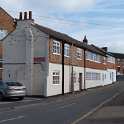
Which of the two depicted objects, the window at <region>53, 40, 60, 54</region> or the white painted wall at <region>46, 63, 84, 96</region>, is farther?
the window at <region>53, 40, 60, 54</region>

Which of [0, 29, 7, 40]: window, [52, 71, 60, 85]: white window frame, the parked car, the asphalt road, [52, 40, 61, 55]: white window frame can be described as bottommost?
the asphalt road

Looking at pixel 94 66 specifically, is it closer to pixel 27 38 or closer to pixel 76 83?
pixel 76 83

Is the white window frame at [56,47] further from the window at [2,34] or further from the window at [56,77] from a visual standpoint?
the window at [2,34]

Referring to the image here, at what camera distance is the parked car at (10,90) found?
37156 millimetres

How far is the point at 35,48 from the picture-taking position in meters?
46.7

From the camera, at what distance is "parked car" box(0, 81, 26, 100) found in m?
37.2

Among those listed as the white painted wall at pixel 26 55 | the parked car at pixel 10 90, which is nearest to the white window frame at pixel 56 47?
the white painted wall at pixel 26 55

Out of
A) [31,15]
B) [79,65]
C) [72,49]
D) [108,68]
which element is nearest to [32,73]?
[31,15]

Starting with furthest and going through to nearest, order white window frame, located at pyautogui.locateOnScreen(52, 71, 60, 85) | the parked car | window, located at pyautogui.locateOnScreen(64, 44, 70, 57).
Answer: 1. window, located at pyautogui.locateOnScreen(64, 44, 70, 57)
2. white window frame, located at pyautogui.locateOnScreen(52, 71, 60, 85)
3. the parked car

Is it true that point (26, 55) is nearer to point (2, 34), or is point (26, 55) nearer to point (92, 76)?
point (2, 34)

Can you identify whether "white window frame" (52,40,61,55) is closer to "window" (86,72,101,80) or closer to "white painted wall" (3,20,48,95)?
"white painted wall" (3,20,48,95)

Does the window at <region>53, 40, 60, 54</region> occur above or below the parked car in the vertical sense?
above

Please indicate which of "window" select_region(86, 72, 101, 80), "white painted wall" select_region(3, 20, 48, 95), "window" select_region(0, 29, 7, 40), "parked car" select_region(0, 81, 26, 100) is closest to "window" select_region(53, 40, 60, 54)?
"white painted wall" select_region(3, 20, 48, 95)

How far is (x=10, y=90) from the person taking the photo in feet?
122
